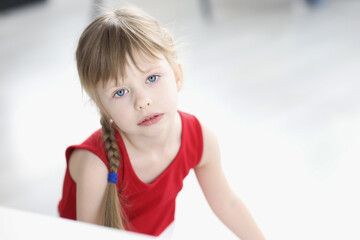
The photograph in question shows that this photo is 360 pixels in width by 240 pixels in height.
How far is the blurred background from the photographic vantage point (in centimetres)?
163

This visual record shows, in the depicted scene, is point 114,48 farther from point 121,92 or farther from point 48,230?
point 48,230

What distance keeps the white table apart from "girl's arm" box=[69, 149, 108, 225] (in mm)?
430

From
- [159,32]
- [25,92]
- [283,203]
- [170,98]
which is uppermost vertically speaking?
[159,32]

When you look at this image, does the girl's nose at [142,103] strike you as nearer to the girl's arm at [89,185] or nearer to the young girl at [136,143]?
the young girl at [136,143]

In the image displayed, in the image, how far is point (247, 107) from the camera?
2.19 m

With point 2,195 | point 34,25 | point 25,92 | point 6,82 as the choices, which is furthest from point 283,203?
point 34,25

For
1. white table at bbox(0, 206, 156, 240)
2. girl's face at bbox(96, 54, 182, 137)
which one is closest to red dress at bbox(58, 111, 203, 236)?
girl's face at bbox(96, 54, 182, 137)

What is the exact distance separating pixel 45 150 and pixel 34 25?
67.1 inches

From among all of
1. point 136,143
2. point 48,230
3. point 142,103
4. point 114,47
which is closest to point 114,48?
point 114,47

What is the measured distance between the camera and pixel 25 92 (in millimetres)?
2514

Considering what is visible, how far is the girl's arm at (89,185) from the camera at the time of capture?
102 cm

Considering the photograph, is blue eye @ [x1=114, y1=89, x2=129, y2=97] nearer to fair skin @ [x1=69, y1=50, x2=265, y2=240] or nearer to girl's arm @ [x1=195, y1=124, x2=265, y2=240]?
fair skin @ [x1=69, y1=50, x2=265, y2=240]

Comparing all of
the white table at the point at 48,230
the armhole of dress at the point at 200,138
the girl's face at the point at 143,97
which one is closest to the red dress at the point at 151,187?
the armhole of dress at the point at 200,138

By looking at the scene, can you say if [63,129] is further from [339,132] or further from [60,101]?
[339,132]
